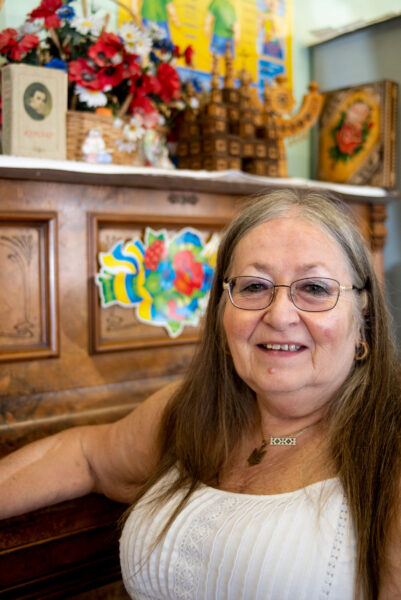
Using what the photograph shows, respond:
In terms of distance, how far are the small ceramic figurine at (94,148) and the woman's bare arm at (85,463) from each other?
80cm

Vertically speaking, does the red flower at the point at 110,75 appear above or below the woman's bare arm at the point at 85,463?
above

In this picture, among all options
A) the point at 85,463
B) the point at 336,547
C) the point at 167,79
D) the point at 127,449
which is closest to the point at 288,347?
the point at 336,547

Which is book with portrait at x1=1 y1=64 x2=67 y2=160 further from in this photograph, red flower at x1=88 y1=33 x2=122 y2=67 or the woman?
the woman

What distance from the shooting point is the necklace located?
1337 mm

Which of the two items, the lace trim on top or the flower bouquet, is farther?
the flower bouquet

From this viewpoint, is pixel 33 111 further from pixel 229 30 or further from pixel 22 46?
pixel 229 30

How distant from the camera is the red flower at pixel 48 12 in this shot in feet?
6.39

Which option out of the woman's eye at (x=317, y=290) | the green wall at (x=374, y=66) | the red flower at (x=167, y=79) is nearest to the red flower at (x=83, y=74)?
the red flower at (x=167, y=79)

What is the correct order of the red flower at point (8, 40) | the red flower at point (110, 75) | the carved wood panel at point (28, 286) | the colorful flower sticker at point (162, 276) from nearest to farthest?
the carved wood panel at point (28, 286) < the colorful flower sticker at point (162, 276) < the red flower at point (8, 40) < the red flower at point (110, 75)

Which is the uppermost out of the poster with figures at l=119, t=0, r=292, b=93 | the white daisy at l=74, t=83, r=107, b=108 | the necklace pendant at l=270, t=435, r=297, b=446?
the poster with figures at l=119, t=0, r=292, b=93

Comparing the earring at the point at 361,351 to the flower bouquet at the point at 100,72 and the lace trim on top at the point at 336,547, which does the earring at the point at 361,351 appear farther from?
the flower bouquet at the point at 100,72

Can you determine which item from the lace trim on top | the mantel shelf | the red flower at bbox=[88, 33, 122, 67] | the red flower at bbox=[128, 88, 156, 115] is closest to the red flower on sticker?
the mantel shelf

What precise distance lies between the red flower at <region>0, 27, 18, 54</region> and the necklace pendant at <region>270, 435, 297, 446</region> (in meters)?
1.40

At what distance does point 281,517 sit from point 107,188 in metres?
1.00
